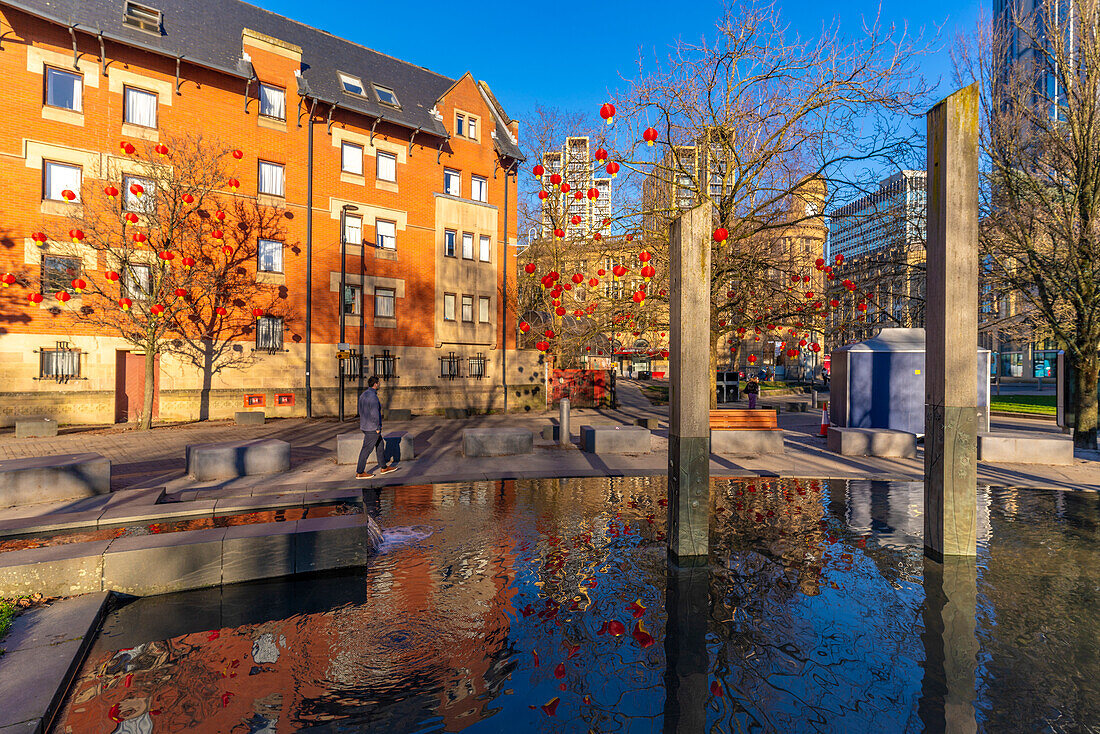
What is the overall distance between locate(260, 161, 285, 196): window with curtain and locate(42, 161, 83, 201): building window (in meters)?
6.01

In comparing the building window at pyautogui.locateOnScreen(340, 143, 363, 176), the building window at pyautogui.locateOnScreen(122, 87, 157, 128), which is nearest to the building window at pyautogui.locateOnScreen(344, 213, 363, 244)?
the building window at pyautogui.locateOnScreen(340, 143, 363, 176)

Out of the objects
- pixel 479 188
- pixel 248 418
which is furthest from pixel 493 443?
pixel 479 188

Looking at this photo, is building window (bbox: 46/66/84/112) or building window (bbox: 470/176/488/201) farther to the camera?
building window (bbox: 470/176/488/201)

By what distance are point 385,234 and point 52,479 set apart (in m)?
19.8

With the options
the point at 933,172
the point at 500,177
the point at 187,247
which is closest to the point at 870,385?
the point at 933,172

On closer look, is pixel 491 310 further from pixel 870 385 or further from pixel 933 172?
pixel 933 172

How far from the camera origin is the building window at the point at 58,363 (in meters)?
18.8

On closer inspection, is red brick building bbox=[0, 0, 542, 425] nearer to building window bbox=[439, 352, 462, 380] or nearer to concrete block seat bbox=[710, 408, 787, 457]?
building window bbox=[439, 352, 462, 380]

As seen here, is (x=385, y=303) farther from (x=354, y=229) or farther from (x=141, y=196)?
(x=141, y=196)

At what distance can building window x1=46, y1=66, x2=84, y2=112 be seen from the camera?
755 inches

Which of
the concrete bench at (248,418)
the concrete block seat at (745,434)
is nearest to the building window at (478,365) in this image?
the concrete bench at (248,418)

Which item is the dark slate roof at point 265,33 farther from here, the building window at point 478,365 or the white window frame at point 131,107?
the building window at point 478,365

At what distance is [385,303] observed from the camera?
2625cm

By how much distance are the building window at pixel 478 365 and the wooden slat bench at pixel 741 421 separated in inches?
684
